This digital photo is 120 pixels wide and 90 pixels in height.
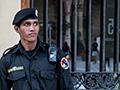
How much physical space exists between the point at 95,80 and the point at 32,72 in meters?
1.93

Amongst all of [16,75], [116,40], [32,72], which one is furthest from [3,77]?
[116,40]

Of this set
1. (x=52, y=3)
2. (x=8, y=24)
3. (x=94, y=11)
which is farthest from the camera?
(x=94, y=11)

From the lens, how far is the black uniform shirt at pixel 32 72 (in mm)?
1924

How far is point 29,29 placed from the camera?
6.34ft

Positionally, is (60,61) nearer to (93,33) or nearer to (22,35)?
(22,35)

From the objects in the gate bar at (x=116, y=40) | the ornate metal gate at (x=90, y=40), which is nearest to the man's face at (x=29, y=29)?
the ornate metal gate at (x=90, y=40)

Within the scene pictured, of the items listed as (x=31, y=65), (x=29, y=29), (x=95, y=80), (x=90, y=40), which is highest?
(x=29, y=29)

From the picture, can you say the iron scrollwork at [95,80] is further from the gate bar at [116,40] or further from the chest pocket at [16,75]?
the chest pocket at [16,75]

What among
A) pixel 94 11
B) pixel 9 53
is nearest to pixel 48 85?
pixel 9 53

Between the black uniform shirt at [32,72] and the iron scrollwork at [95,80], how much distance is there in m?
1.57

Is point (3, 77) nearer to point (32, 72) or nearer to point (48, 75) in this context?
point (32, 72)

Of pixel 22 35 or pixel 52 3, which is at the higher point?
pixel 52 3

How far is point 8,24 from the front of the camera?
3.43 meters

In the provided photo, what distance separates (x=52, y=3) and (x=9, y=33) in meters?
11.5
